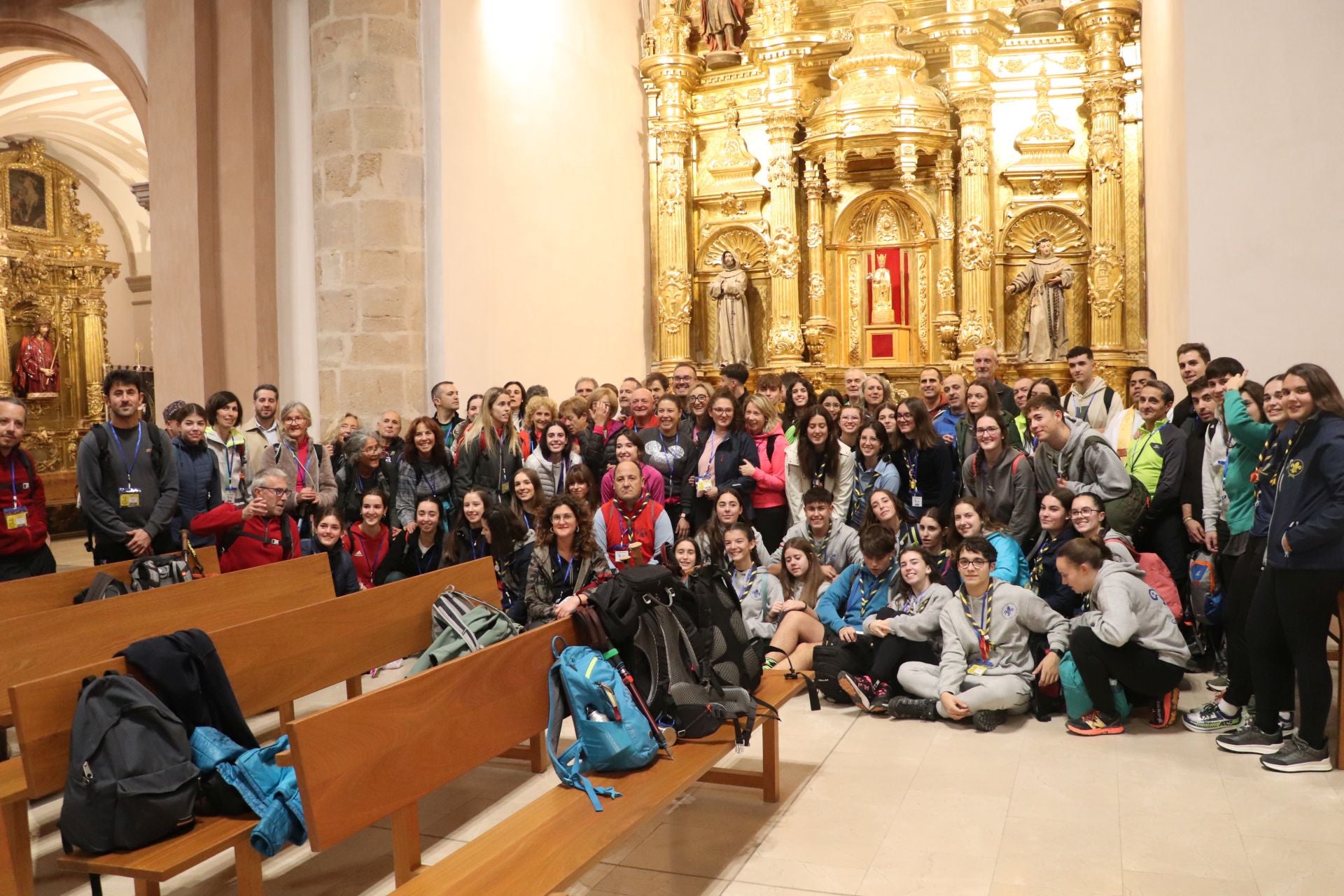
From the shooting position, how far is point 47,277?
18.8 metres

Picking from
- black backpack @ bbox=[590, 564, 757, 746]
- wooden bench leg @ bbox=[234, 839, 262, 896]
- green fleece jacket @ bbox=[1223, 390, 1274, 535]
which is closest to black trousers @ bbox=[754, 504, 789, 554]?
green fleece jacket @ bbox=[1223, 390, 1274, 535]

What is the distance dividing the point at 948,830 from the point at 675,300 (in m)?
10.2

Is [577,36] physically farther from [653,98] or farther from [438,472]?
[438,472]

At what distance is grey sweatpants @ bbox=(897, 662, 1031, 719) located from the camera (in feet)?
17.9

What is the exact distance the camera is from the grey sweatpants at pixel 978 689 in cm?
545

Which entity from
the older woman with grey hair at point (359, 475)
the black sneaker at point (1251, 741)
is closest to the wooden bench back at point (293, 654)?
the older woman with grey hair at point (359, 475)

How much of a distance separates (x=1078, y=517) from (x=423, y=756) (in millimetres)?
Result: 3773

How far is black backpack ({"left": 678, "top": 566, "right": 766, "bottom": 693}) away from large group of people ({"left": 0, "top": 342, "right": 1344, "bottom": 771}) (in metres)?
1.05

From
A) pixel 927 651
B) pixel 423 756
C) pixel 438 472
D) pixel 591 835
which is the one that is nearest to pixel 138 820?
pixel 423 756

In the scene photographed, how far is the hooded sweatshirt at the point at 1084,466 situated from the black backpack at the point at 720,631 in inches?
94.5

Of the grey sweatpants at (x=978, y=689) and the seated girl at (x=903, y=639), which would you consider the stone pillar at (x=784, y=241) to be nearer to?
the seated girl at (x=903, y=639)

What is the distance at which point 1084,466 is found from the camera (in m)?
6.45

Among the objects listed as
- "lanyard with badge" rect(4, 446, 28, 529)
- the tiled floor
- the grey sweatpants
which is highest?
"lanyard with badge" rect(4, 446, 28, 529)

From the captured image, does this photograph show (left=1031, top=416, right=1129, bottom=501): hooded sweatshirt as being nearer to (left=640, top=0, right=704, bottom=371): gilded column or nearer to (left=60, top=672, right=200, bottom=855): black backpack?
(left=60, top=672, right=200, bottom=855): black backpack
